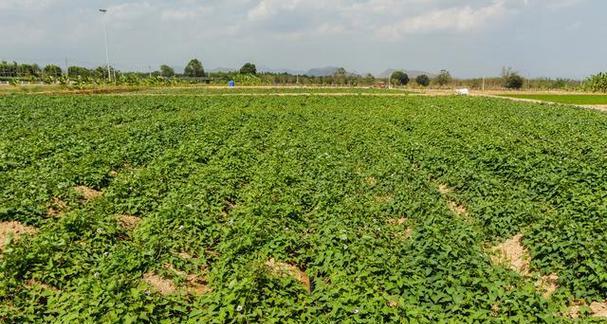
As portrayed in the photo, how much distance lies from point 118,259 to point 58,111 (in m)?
26.2

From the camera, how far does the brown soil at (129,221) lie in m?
8.98

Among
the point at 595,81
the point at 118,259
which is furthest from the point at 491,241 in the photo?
the point at 595,81

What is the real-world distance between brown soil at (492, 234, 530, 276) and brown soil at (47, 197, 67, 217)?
8.95 metres

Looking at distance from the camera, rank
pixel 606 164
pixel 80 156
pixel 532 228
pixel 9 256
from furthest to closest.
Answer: pixel 80 156, pixel 606 164, pixel 532 228, pixel 9 256

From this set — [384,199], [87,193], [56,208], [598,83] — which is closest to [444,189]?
[384,199]

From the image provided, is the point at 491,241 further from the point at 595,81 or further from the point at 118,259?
the point at 595,81

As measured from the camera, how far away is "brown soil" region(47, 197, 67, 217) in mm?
9305

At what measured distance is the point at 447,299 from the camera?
584 centimetres

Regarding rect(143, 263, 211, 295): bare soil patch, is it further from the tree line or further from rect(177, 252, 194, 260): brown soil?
the tree line

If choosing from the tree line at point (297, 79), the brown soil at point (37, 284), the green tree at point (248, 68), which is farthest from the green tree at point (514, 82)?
the brown soil at point (37, 284)

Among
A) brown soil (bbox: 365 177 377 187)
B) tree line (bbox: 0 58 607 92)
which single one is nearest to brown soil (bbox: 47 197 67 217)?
brown soil (bbox: 365 177 377 187)

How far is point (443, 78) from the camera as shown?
104 metres

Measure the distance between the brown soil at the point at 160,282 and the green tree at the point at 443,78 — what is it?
10290cm

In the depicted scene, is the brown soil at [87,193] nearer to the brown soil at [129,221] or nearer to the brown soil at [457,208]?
the brown soil at [129,221]
